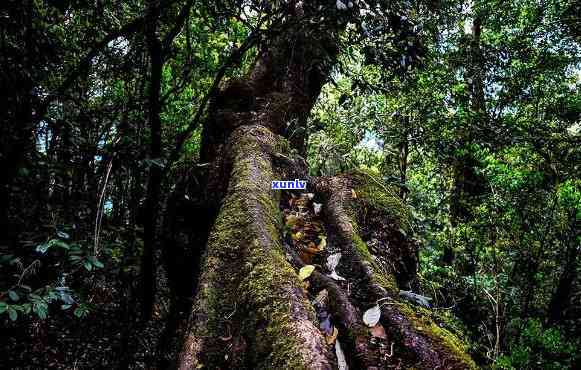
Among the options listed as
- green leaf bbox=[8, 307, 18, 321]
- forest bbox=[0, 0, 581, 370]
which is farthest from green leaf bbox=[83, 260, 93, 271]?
green leaf bbox=[8, 307, 18, 321]

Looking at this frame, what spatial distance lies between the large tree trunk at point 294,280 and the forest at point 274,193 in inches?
0.5

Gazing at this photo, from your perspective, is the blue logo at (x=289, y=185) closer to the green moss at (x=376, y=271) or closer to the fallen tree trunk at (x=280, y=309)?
the fallen tree trunk at (x=280, y=309)

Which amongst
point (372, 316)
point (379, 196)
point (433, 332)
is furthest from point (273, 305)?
point (379, 196)

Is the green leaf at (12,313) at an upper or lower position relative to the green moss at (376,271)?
lower

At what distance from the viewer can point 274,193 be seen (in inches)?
111

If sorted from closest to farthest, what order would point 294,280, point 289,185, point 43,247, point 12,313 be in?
point 294,280 → point 12,313 → point 43,247 → point 289,185

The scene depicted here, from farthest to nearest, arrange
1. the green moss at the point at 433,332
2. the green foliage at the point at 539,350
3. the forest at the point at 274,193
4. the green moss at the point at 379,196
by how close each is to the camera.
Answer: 1. the green foliage at the point at 539,350
2. the green moss at the point at 379,196
3. the forest at the point at 274,193
4. the green moss at the point at 433,332

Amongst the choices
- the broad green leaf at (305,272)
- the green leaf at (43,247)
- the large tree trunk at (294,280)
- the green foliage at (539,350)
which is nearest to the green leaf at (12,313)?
the green leaf at (43,247)

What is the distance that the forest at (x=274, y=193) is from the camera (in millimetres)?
1863

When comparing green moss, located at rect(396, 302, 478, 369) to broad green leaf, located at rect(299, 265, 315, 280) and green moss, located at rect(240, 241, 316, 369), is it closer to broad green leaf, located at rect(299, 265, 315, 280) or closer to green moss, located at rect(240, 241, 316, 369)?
broad green leaf, located at rect(299, 265, 315, 280)

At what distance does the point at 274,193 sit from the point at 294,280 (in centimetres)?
116

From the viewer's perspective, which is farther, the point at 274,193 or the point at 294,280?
the point at 274,193

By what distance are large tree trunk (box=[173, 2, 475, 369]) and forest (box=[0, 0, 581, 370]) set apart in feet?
0.04

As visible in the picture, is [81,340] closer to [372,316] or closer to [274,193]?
[274,193]
